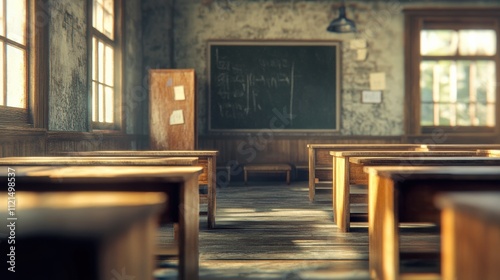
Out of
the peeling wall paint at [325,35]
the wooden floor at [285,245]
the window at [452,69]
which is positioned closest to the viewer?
the wooden floor at [285,245]

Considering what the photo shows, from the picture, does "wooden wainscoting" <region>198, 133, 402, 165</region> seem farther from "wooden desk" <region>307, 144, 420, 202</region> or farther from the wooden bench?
"wooden desk" <region>307, 144, 420, 202</region>

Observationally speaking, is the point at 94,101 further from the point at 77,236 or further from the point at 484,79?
the point at 484,79

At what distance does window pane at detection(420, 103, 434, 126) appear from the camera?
27.3ft

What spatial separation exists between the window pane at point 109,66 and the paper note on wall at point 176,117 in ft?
3.11

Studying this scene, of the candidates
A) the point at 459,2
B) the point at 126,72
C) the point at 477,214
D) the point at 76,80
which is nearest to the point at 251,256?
the point at 477,214

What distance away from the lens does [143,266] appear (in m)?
1.09

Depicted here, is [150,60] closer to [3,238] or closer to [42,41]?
[42,41]

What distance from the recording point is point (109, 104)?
615 centimetres

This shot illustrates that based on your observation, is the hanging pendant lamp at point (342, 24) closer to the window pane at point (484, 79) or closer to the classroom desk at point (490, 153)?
the classroom desk at point (490, 153)

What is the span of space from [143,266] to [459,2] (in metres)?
8.57

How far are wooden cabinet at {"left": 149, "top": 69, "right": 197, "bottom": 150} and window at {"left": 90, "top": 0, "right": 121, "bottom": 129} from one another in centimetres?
53

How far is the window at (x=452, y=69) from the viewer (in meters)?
8.23

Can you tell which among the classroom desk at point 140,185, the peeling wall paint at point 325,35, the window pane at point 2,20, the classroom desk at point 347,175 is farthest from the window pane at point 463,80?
the classroom desk at point 140,185

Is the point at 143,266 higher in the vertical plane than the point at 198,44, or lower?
lower
